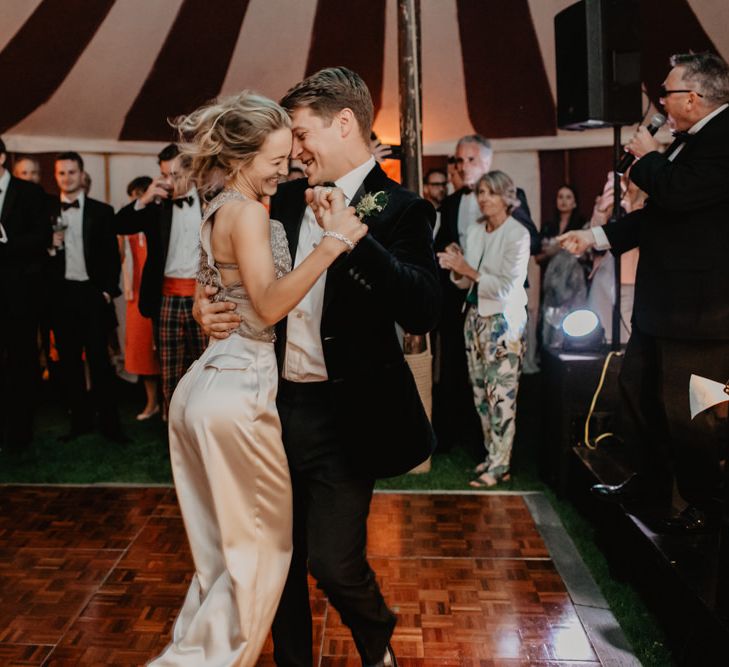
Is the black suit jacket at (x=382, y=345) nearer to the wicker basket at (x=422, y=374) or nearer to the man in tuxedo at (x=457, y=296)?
the wicker basket at (x=422, y=374)

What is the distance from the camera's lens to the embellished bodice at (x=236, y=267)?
1741 mm

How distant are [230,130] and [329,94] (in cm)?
23

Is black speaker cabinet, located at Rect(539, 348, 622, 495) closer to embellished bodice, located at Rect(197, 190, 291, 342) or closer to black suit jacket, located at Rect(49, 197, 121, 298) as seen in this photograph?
embellished bodice, located at Rect(197, 190, 291, 342)

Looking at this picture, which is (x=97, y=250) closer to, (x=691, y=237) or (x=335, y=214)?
(x=691, y=237)

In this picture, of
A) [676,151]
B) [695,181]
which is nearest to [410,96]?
[676,151]

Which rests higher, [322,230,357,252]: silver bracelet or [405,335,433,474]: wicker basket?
[322,230,357,252]: silver bracelet

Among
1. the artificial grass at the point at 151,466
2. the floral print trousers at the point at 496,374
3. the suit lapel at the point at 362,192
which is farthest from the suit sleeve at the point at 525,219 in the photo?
the suit lapel at the point at 362,192

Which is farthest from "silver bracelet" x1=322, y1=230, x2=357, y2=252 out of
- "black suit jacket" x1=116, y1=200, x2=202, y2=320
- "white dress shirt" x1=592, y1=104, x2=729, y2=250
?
"black suit jacket" x1=116, y1=200, x2=202, y2=320

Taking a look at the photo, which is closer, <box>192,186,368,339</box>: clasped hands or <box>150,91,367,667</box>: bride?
<box>192,186,368,339</box>: clasped hands

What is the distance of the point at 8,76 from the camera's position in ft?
17.4

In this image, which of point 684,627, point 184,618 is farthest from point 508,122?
point 184,618

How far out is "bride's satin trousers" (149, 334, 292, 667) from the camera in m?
1.71

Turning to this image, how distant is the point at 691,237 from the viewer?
2484mm

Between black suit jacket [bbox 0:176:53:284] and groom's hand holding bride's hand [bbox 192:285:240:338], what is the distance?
286 centimetres
